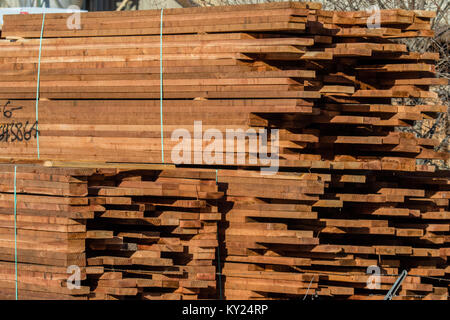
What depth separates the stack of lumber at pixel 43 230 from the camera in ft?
19.5

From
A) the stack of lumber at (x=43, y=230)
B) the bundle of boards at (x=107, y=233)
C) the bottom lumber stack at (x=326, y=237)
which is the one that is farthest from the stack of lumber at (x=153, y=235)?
the bottom lumber stack at (x=326, y=237)

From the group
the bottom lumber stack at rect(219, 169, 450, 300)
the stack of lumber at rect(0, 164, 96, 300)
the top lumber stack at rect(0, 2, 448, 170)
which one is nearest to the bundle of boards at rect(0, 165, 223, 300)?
the stack of lumber at rect(0, 164, 96, 300)

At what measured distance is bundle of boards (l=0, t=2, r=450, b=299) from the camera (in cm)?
616

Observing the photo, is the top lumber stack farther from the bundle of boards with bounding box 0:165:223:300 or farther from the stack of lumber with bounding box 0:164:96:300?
the stack of lumber with bounding box 0:164:96:300

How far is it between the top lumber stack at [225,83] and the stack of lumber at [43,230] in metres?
0.80

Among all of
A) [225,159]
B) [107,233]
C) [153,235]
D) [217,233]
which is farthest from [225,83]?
[107,233]

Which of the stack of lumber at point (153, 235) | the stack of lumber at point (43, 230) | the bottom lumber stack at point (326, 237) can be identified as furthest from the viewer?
the bottom lumber stack at point (326, 237)

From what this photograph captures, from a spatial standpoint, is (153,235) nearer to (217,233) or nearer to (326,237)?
(217,233)

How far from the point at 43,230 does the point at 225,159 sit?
1686 millimetres

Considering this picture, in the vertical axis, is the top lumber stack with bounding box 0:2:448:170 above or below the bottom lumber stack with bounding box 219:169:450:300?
above

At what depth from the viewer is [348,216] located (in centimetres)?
686

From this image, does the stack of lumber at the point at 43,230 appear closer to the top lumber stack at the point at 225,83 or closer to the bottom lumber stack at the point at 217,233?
the bottom lumber stack at the point at 217,233

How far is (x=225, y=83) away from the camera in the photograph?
646cm

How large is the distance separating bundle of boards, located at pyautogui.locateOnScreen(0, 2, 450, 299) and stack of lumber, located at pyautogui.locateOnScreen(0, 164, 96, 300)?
0.01 meters
